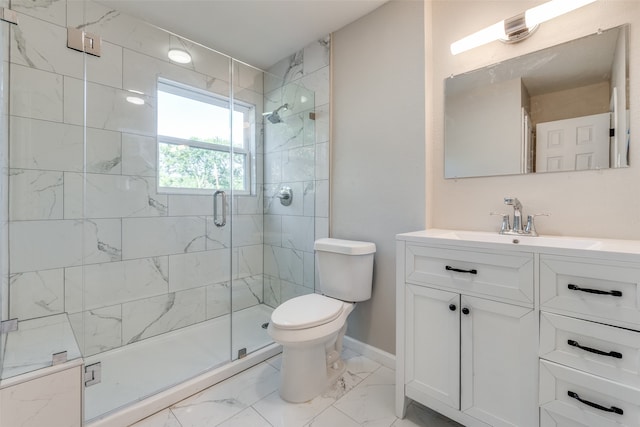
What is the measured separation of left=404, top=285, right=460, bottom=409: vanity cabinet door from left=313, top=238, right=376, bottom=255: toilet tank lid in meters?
0.47

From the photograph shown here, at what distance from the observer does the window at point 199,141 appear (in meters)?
2.11

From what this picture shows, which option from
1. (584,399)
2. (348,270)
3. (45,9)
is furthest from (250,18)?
(584,399)

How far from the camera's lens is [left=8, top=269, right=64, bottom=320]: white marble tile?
5.20ft

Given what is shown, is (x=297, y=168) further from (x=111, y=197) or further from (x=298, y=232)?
(x=111, y=197)

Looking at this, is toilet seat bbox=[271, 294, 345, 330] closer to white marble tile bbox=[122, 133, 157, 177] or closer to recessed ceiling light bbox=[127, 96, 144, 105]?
white marble tile bbox=[122, 133, 157, 177]

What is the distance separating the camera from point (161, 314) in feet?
7.03

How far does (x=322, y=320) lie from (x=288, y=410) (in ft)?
1.57

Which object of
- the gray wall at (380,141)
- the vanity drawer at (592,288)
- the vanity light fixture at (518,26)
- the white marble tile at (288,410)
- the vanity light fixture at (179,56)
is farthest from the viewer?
the vanity light fixture at (179,56)

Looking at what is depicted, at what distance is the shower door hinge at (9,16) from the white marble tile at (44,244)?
1.06m

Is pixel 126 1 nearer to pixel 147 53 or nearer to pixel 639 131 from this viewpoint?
pixel 147 53

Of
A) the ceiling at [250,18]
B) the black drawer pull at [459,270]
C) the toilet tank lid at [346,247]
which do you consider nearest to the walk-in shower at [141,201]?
the ceiling at [250,18]

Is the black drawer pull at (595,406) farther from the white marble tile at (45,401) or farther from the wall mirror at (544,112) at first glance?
the white marble tile at (45,401)

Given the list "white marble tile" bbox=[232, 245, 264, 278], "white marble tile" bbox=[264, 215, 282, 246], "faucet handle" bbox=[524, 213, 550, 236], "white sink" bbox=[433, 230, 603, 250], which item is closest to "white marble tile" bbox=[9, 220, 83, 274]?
"white marble tile" bbox=[232, 245, 264, 278]

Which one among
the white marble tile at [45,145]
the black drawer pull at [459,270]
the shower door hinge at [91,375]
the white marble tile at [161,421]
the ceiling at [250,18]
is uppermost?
the ceiling at [250,18]
